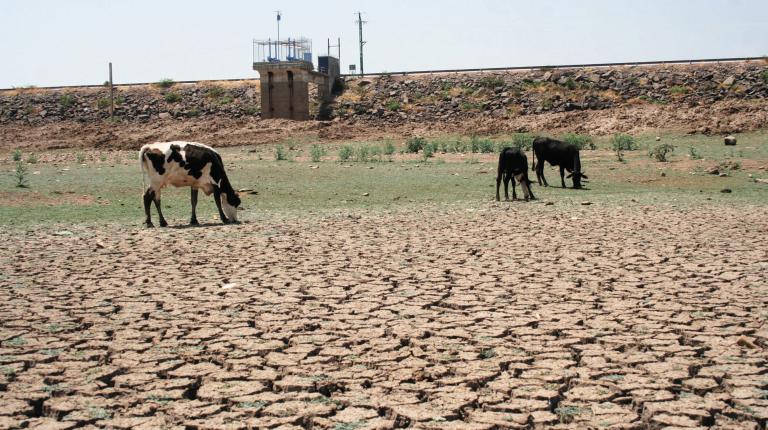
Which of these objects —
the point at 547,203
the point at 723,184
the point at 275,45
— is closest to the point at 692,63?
the point at 275,45

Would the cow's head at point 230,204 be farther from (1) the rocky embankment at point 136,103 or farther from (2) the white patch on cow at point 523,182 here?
(1) the rocky embankment at point 136,103

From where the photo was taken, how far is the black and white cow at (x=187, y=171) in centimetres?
1375

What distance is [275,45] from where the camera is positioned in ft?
155

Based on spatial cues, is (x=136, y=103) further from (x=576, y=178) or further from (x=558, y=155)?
(x=576, y=178)

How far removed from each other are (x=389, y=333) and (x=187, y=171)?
340 inches

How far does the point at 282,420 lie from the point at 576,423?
154 centimetres

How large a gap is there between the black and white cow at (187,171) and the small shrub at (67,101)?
46697mm

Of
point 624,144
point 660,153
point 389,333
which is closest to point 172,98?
point 624,144

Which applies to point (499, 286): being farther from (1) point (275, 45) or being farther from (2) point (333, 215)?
(1) point (275, 45)

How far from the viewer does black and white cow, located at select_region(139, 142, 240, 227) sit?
13.8 m

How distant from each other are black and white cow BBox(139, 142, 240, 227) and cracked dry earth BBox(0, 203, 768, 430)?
2.62m

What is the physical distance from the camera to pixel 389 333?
20.0 ft

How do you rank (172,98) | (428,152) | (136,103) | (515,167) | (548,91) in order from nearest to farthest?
1. (515,167)
2. (428,152)
3. (548,91)
4. (172,98)
5. (136,103)

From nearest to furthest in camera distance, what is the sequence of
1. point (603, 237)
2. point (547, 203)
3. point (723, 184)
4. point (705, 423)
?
point (705, 423) < point (603, 237) < point (547, 203) < point (723, 184)
